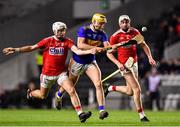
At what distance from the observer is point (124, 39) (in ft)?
77.2

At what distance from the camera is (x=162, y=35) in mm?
40250

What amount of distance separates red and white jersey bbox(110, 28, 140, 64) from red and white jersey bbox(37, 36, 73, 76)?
1.46 metres

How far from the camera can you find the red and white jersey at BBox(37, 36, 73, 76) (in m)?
22.6

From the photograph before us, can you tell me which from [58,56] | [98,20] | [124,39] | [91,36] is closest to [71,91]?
[58,56]

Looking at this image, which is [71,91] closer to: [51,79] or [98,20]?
[51,79]

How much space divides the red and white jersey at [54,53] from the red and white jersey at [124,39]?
1.46m

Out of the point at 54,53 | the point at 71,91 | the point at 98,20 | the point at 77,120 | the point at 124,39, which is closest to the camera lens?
the point at 71,91

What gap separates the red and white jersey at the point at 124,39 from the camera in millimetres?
23547

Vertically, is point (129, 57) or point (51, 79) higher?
point (129, 57)

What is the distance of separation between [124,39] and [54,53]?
1.93 m

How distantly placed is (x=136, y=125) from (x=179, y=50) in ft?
64.9

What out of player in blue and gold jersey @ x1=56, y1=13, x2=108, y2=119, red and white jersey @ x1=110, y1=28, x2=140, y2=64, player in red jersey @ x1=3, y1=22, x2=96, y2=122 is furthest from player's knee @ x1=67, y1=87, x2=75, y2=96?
red and white jersey @ x1=110, y1=28, x2=140, y2=64

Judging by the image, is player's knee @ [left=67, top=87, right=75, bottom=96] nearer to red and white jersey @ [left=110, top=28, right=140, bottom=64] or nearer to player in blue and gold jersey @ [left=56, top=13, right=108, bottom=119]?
player in blue and gold jersey @ [left=56, top=13, right=108, bottom=119]

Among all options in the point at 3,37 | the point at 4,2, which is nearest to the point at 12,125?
the point at 3,37
